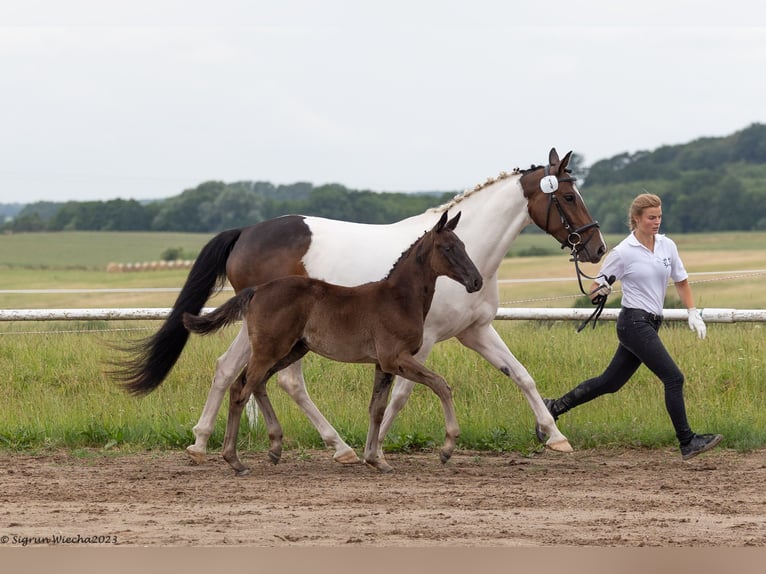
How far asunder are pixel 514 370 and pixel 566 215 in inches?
44.7

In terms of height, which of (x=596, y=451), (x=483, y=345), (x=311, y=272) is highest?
(x=311, y=272)

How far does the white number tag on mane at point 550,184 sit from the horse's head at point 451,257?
850mm

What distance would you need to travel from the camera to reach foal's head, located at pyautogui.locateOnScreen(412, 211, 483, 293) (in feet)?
23.5

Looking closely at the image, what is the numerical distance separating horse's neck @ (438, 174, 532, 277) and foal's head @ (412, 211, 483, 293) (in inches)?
22.6

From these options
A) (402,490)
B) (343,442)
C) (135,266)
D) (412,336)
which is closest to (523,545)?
(402,490)

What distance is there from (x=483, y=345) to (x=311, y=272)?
131cm

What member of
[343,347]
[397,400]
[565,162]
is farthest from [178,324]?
[565,162]

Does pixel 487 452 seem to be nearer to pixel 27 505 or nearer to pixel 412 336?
pixel 412 336

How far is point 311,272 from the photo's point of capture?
Result: 8039mm

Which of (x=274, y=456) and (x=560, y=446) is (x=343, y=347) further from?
(x=560, y=446)

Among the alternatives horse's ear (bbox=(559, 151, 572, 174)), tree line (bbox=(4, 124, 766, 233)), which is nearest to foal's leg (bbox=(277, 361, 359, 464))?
horse's ear (bbox=(559, 151, 572, 174))

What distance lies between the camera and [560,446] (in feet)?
26.1

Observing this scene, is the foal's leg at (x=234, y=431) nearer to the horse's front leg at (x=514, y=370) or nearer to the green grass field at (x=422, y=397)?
the green grass field at (x=422, y=397)

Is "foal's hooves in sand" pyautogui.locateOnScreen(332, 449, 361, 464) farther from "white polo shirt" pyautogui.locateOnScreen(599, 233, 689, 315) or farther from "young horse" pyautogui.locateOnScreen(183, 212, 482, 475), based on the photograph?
"white polo shirt" pyautogui.locateOnScreen(599, 233, 689, 315)
